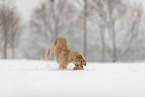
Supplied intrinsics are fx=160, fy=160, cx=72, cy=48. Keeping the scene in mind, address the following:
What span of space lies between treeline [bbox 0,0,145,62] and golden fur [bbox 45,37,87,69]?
25.4 ft

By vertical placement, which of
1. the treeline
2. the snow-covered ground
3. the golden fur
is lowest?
the snow-covered ground

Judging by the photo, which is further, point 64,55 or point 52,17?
point 52,17

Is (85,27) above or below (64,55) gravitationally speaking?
above

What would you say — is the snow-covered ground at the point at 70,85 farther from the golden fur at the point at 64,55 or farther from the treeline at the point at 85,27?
the treeline at the point at 85,27

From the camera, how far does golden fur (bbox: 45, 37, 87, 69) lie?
2.80 m

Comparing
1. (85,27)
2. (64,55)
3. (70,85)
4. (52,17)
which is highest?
(52,17)

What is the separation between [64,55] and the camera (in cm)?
294

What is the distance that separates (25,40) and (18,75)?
56.2 feet

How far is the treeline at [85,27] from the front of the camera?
474 inches

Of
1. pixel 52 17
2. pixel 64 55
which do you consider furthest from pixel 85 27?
pixel 64 55

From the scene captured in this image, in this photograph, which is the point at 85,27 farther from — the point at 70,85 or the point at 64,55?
the point at 70,85

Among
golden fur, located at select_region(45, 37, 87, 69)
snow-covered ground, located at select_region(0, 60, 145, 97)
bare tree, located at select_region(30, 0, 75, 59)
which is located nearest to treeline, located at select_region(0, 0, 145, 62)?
bare tree, located at select_region(30, 0, 75, 59)

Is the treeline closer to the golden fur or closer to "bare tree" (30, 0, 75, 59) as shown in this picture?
"bare tree" (30, 0, 75, 59)

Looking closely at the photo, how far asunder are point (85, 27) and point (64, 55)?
8.37 metres
